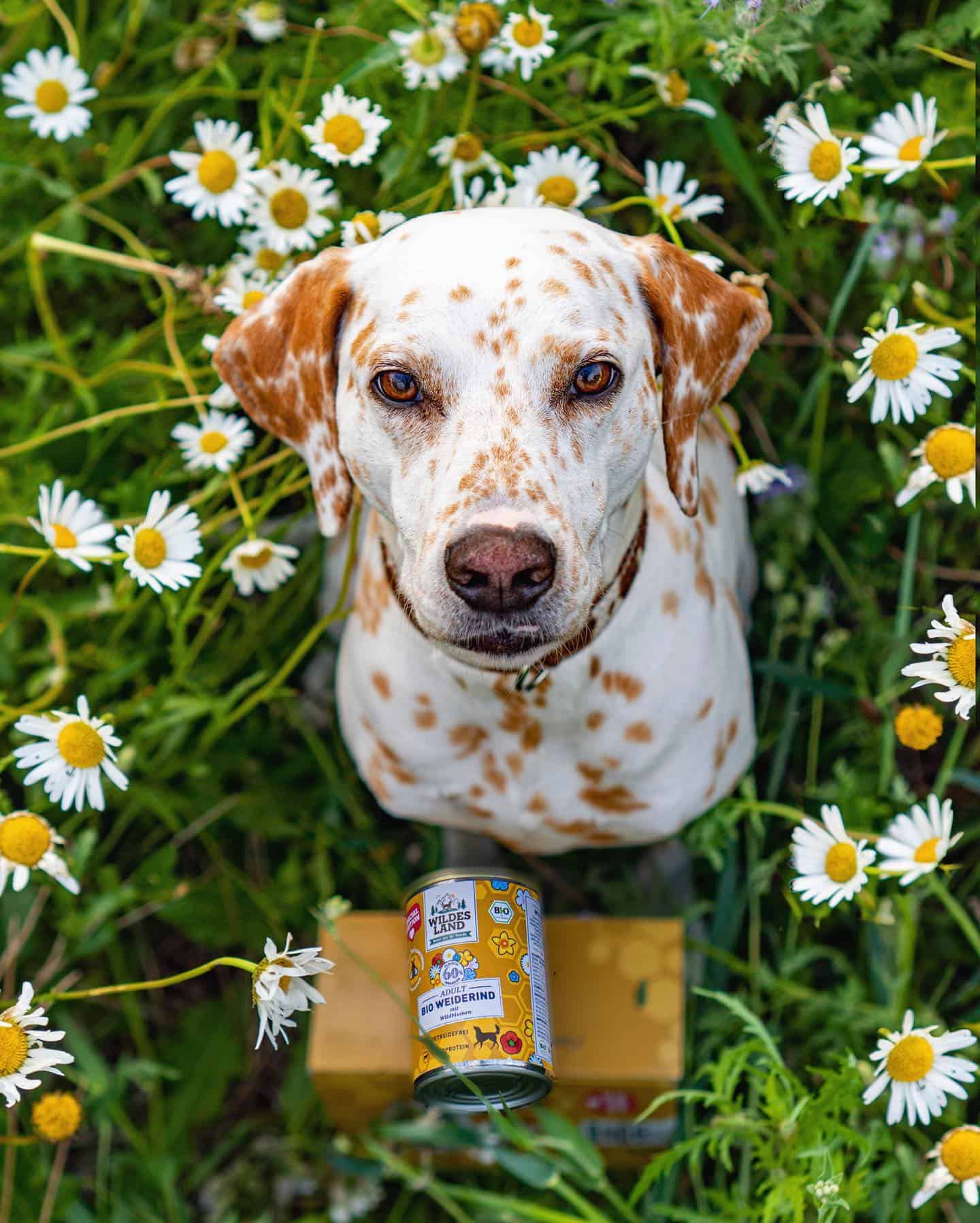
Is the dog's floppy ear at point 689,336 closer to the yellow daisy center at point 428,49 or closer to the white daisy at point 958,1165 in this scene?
the yellow daisy center at point 428,49

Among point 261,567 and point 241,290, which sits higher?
point 241,290

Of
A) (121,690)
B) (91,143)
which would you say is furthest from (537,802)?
(91,143)

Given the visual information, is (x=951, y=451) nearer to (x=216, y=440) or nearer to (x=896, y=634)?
(x=896, y=634)

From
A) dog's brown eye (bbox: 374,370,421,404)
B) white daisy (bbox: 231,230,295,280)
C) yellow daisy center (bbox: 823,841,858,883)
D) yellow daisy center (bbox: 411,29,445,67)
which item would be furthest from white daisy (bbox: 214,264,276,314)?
yellow daisy center (bbox: 823,841,858,883)

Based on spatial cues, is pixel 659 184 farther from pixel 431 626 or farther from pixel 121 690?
pixel 121 690

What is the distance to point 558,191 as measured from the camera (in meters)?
2.69

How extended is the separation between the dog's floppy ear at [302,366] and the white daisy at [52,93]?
38.9 inches

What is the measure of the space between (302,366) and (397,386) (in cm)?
29

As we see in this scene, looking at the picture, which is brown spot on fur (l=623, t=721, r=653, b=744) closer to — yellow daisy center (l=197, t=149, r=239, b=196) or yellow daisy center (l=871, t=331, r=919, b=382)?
yellow daisy center (l=871, t=331, r=919, b=382)

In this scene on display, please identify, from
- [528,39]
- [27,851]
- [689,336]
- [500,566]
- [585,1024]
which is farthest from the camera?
[585,1024]

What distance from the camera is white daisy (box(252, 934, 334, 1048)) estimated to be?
6.86 ft

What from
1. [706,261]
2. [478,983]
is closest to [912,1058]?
[478,983]

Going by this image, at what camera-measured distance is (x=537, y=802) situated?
8.61 feet

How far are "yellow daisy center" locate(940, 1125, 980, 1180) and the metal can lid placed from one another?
2.35 ft
